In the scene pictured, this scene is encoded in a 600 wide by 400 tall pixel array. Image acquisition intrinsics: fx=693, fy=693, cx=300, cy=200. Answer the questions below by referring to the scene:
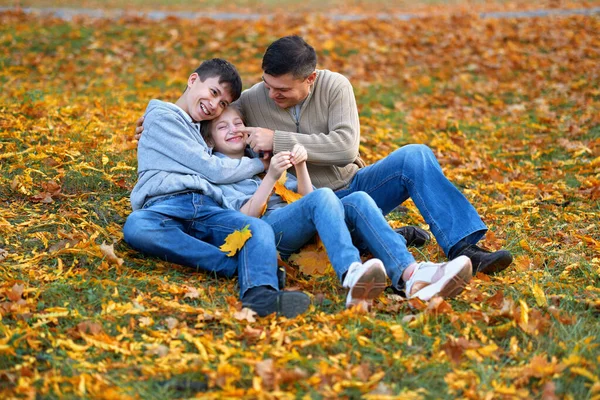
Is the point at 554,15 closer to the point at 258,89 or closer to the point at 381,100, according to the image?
the point at 381,100

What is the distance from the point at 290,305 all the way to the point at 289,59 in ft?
5.20

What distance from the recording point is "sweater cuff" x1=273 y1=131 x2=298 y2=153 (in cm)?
441

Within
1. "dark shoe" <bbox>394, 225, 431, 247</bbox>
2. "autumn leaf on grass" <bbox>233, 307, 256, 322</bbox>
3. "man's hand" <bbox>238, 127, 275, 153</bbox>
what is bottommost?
"dark shoe" <bbox>394, 225, 431, 247</bbox>

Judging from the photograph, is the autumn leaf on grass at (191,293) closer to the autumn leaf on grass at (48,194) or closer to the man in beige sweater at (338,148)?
the man in beige sweater at (338,148)

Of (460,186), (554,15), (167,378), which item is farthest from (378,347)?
(554,15)

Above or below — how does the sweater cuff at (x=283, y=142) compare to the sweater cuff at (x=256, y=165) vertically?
above

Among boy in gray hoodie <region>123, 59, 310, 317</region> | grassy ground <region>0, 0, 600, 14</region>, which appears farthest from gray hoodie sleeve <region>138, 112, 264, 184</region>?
grassy ground <region>0, 0, 600, 14</region>

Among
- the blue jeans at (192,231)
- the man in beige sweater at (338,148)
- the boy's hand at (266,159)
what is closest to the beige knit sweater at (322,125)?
the man in beige sweater at (338,148)

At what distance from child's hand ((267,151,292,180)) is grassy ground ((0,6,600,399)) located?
0.66m

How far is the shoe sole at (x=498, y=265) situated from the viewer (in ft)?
13.5

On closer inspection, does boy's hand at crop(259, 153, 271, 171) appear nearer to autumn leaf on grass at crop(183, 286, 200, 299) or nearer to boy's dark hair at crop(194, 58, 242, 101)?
boy's dark hair at crop(194, 58, 242, 101)

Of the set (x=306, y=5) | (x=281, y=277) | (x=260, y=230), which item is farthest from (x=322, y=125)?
(x=306, y=5)

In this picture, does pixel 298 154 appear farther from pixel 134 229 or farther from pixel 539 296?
pixel 539 296

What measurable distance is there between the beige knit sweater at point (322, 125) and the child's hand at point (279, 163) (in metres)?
0.28
